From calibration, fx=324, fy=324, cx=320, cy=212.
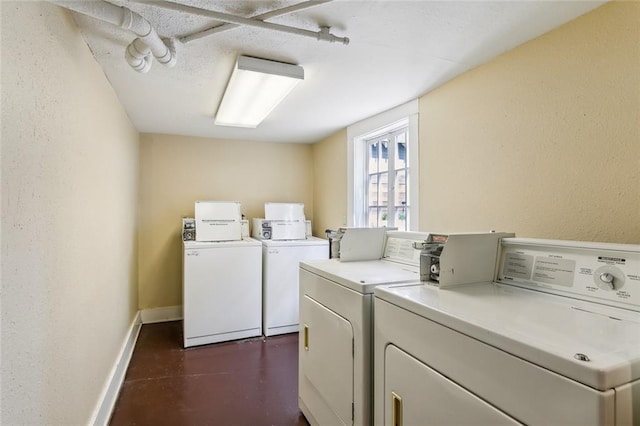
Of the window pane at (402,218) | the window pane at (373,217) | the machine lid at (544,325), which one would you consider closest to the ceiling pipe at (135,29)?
the machine lid at (544,325)

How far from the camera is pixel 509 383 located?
819mm

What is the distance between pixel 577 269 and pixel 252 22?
5.46 ft

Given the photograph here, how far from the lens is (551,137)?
163 cm

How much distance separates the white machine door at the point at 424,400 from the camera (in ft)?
2.94

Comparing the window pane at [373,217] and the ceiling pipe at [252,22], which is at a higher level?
the ceiling pipe at [252,22]

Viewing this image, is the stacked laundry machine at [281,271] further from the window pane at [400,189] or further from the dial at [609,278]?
the dial at [609,278]

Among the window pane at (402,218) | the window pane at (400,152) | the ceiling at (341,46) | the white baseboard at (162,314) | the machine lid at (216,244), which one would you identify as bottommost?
the white baseboard at (162,314)

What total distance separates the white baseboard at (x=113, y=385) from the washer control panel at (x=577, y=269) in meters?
2.23

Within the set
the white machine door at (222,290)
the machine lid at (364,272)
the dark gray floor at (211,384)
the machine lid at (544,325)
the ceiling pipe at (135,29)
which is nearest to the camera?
the machine lid at (544,325)

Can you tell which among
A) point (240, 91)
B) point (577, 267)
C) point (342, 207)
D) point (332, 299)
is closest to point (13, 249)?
point (332, 299)

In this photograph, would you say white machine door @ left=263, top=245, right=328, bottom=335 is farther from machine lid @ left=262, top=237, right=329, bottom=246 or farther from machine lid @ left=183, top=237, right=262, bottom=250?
machine lid @ left=183, top=237, right=262, bottom=250

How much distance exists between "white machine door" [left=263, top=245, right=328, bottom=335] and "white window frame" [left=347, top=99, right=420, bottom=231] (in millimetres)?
730

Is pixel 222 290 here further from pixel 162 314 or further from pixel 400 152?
pixel 400 152

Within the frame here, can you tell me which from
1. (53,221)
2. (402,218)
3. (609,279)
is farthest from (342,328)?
(402,218)
